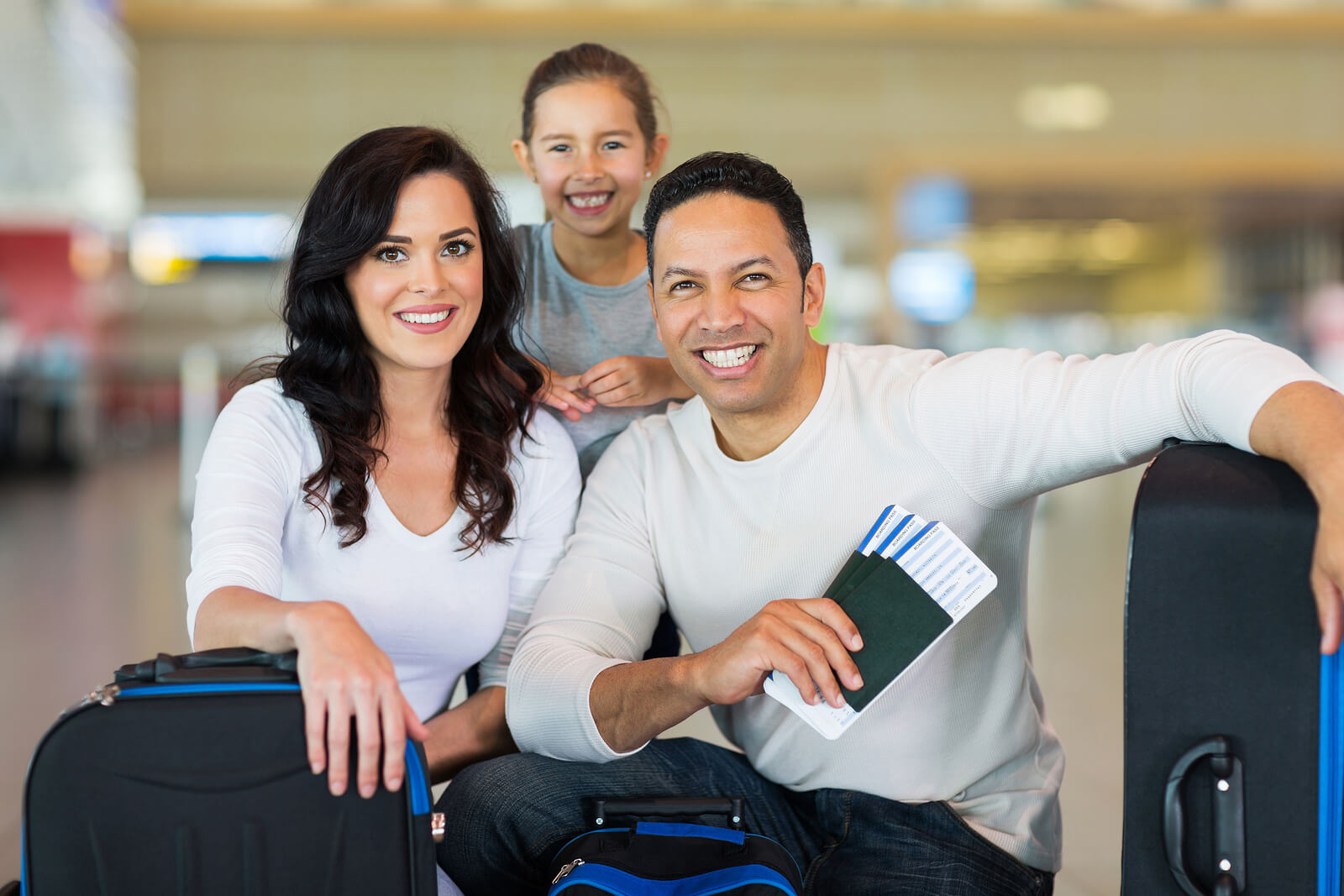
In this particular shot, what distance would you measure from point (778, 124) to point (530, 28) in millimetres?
2526

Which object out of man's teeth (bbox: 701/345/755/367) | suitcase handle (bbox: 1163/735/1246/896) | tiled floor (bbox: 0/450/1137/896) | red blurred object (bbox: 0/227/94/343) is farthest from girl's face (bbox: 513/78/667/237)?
red blurred object (bbox: 0/227/94/343)

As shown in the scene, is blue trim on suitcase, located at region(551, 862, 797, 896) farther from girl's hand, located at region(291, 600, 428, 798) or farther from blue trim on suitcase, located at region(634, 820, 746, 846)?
girl's hand, located at region(291, 600, 428, 798)

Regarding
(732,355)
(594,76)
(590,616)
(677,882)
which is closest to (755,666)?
(677,882)

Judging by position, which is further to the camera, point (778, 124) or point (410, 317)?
point (778, 124)

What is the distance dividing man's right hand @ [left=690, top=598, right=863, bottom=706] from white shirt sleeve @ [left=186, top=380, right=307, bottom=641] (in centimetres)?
61

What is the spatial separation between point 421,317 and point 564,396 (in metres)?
0.41

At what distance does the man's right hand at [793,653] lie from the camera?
4.58 feet

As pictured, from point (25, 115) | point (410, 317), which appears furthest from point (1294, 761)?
point (25, 115)

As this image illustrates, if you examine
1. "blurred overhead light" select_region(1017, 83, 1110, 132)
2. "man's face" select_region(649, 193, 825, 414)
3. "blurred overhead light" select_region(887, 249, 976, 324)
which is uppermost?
"blurred overhead light" select_region(1017, 83, 1110, 132)

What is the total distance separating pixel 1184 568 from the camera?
1.32 metres

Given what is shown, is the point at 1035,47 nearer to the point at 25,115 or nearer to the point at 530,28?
the point at 530,28

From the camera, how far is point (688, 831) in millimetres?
1559

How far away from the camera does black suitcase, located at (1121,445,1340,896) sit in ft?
4.20

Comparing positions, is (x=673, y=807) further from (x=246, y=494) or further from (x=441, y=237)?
(x=441, y=237)
